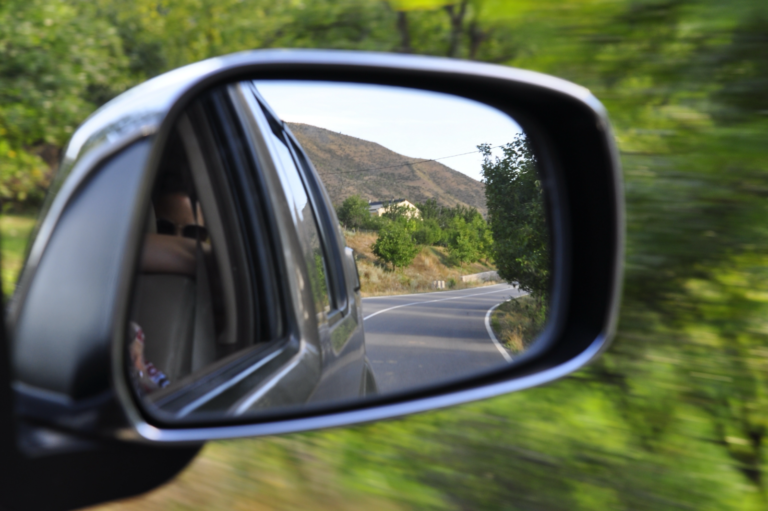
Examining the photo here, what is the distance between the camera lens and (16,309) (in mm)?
1018

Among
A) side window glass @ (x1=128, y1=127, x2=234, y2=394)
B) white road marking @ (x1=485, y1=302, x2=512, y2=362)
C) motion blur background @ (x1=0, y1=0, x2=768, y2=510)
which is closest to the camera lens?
side window glass @ (x1=128, y1=127, x2=234, y2=394)

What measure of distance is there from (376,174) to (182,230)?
22.3 inches

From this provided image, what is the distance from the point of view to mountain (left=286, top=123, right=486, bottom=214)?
1746mm

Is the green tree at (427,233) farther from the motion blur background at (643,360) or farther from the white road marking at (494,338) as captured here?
the motion blur background at (643,360)

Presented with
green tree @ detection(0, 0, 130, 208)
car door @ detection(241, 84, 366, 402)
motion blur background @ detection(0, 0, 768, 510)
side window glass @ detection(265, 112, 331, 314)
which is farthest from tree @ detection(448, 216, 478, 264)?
green tree @ detection(0, 0, 130, 208)

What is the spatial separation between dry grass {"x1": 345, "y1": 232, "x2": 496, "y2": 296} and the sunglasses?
44cm

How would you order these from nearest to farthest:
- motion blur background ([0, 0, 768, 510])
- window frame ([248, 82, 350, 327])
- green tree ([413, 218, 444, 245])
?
green tree ([413, 218, 444, 245]) < window frame ([248, 82, 350, 327]) < motion blur background ([0, 0, 768, 510])

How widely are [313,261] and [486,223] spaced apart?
1.91ft

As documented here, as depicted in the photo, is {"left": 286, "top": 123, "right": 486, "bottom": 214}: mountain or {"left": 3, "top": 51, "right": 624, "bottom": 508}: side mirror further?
{"left": 286, "top": 123, "right": 486, "bottom": 214}: mountain

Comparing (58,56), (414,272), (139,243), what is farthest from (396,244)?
(58,56)

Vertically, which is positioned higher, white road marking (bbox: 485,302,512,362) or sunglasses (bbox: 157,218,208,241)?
sunglasses (bbox: 157,218,208,241)

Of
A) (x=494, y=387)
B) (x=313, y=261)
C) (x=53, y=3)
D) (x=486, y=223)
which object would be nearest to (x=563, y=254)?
(x=486, y=223)

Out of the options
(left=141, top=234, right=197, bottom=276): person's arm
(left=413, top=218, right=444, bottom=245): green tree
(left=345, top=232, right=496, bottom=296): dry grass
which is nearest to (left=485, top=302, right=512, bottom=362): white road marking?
(left=345, top=232, right=496, bottom=296): dry grass

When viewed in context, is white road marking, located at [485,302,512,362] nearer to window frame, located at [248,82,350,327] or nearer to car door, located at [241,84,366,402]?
car door, located at [241,84,366,402]
